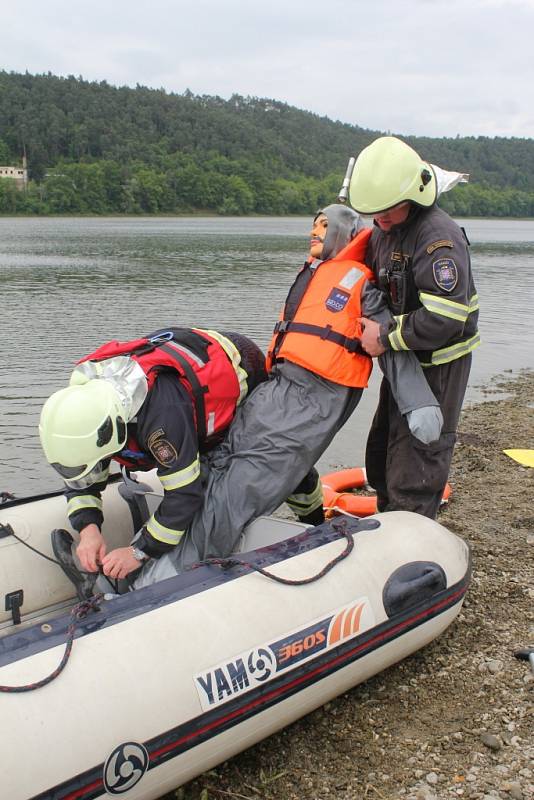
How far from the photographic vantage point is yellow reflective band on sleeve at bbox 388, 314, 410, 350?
11.3 feet

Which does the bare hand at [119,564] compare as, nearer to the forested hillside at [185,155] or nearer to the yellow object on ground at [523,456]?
the yellow object on ground at [523,456]

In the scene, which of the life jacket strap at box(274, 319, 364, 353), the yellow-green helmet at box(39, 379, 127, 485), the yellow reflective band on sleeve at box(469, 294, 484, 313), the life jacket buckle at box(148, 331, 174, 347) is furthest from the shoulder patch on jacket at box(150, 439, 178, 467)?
the yellow reflective band on sleeve at box(469, 294, 484, 313)

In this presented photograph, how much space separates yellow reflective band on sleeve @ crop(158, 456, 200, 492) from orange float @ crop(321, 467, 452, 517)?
6.79ft

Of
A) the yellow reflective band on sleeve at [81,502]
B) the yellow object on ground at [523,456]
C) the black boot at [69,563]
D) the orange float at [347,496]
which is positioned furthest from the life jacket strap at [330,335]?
the yellow object on ground at [523,456]

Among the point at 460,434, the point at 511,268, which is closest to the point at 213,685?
the point at 460,434

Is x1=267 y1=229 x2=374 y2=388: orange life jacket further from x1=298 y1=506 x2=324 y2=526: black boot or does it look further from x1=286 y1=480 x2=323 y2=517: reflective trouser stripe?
x1=298 y1=506 x2=324 y2=526: black boot

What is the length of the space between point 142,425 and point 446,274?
148cm

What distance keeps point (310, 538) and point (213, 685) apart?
0.88 metres

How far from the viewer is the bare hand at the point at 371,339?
348 cm

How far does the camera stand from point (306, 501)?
414 cm

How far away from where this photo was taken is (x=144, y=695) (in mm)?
2475

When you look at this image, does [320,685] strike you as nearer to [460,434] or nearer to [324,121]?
[460,434]

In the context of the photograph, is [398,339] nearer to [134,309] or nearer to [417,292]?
[417,292]

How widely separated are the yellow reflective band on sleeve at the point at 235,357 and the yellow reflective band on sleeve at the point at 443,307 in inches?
34.2
